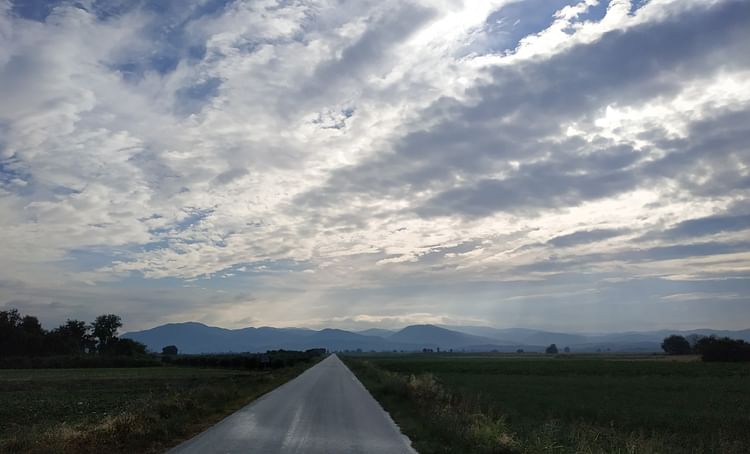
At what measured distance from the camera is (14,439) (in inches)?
492

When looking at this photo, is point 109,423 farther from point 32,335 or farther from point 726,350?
point 32,335

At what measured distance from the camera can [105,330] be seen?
5812 inches

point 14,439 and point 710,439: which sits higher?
point 14,439

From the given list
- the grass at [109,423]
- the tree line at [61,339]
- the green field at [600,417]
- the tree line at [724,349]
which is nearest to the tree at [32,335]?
the tree line at [61,339]

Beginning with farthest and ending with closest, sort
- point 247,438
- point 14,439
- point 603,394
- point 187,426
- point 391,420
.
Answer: point 603,394 → point 391,420 → point 187,426 → point 247,438 → point 14,439

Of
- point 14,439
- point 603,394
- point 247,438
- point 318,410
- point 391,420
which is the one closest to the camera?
point 14,439

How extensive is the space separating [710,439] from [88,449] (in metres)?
17.3

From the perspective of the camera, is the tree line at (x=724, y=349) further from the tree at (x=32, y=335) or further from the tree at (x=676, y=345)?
the tree at (x=32, y=335)

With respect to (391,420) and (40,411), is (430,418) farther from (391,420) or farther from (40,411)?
(40,411)

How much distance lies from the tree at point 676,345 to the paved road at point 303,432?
166984 millimetres

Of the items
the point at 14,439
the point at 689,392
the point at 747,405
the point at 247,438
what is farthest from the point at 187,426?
the point at 689,392

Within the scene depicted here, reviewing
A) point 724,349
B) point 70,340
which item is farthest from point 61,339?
point 724,349

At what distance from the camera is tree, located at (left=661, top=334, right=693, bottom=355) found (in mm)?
164625

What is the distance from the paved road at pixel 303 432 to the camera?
12.7 meters
